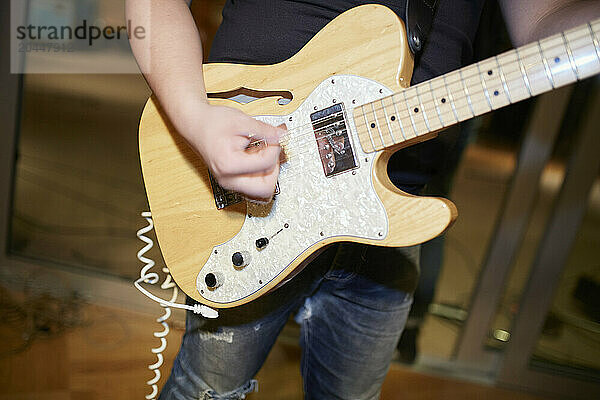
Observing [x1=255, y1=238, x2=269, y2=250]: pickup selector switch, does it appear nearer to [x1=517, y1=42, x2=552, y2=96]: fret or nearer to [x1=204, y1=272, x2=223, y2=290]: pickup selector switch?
[x1=204, y1=272, x2=223, y2=290]: pickup selector switch

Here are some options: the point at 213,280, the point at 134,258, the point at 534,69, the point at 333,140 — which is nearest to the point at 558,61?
the point at 534,69

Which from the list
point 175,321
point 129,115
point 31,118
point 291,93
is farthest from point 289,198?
point 31,118

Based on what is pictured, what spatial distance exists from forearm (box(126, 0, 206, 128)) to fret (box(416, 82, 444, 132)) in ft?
0.94

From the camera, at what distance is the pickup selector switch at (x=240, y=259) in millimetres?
758

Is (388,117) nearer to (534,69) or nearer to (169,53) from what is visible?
(534,69)

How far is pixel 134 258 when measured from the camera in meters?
2.13

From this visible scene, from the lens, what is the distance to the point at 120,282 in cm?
Result: 207

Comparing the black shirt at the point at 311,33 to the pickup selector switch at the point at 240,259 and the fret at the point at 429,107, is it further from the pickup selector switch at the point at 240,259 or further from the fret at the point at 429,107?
the pickup selector switch at the point at 240,259

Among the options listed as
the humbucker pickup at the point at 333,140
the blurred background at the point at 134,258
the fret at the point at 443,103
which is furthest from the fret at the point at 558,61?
the blurred background at the point at 134,258

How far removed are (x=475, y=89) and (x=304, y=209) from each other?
28 cm

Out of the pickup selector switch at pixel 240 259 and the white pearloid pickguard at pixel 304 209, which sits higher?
the white pearloid pickguard at pixel 304 209

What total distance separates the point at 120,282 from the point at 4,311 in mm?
424

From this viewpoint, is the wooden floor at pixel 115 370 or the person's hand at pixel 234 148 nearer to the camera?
the person's hand at pixel 234 148

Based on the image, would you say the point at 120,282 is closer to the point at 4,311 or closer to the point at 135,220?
the point at 135,220
